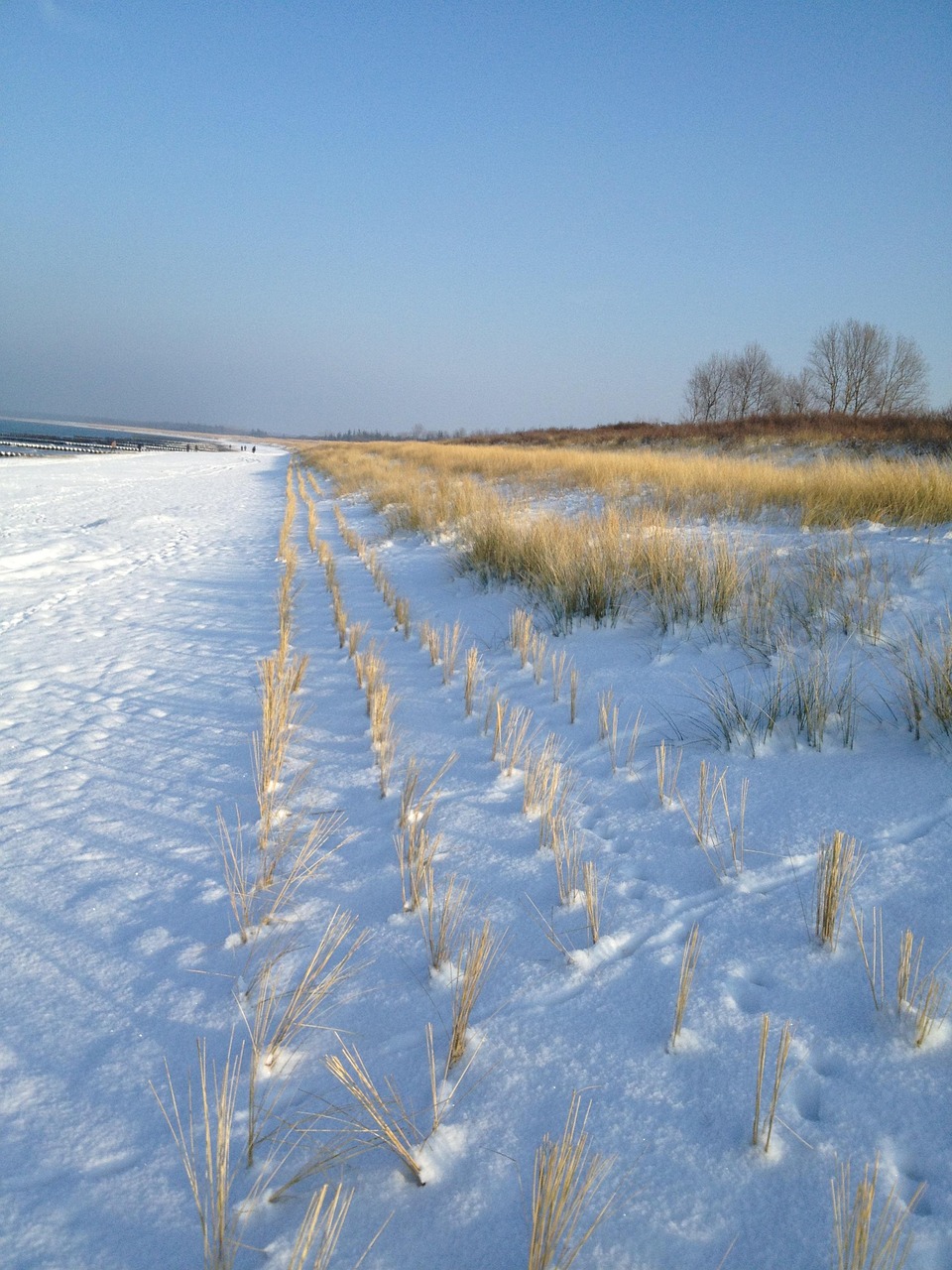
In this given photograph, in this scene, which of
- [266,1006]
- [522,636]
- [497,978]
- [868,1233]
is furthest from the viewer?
[522,636]

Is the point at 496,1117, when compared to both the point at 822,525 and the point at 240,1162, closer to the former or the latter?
the point at 240,1162

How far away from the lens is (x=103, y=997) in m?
1.71

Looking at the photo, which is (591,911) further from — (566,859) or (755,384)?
(755,384)

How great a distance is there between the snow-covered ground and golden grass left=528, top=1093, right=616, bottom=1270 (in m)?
0.04

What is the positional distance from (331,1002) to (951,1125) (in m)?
1.42

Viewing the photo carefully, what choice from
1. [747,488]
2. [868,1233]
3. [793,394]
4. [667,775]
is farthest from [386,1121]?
[793,394]

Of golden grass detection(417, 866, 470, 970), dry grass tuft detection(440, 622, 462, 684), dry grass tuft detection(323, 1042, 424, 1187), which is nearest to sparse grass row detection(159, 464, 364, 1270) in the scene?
dry grass tuft detection(323, 1042, 424, 1187)

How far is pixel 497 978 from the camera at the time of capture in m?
1.72

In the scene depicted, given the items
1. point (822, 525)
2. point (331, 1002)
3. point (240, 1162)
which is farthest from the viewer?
point (822, 525)

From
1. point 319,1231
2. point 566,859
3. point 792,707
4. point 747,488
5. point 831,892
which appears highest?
point 747,488

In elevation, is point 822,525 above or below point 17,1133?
above

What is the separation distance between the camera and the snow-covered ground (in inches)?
45.8

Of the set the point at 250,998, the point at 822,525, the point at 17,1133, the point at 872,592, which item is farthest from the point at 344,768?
the point at 822,525

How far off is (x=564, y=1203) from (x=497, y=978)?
2.28 ft
